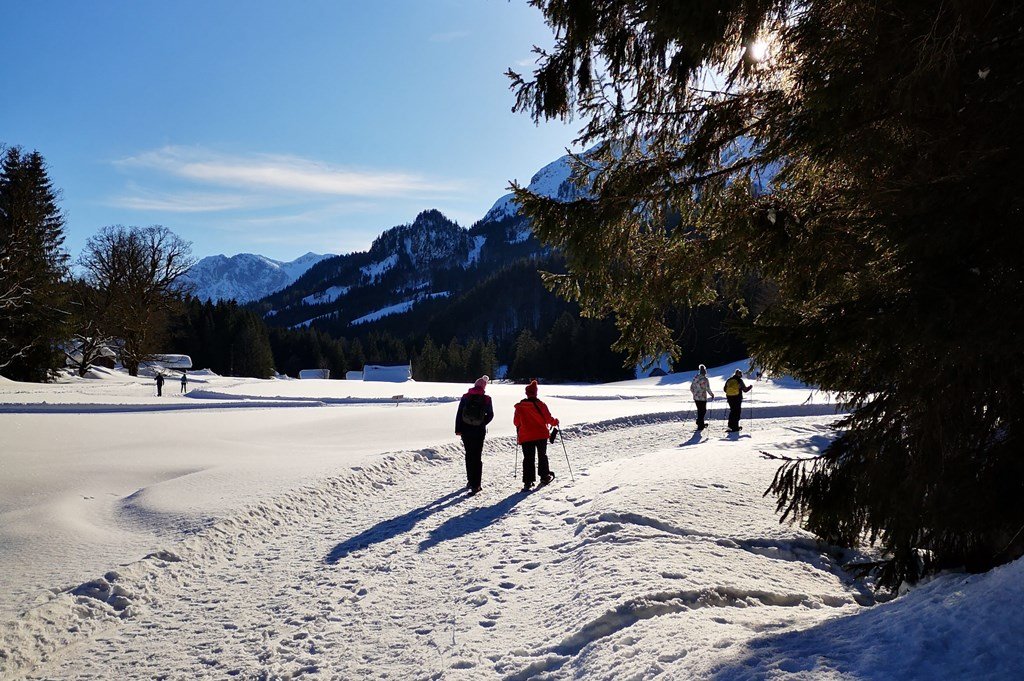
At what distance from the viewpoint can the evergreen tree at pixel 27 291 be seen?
30350 mm

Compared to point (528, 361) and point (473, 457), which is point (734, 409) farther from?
point (528, 361)

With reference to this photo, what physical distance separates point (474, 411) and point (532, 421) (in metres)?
1.07

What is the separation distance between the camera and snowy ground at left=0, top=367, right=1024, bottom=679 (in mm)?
3225

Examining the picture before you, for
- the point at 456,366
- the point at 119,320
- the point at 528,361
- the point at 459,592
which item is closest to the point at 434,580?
the point at 459,592

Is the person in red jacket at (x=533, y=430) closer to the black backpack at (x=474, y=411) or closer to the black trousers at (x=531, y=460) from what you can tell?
the black trousers at (x=531, y=460)

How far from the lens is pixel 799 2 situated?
4508mm

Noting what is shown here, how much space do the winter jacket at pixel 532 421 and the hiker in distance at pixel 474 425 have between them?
61cm

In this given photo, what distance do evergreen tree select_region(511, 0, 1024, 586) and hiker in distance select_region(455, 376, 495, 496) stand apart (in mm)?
3624

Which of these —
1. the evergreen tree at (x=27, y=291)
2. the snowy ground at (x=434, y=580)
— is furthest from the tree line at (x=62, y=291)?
the snowy ground at (x=434, y=580)

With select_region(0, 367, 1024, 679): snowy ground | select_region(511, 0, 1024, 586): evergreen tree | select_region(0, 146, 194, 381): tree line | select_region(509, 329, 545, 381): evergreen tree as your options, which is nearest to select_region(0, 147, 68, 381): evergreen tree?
select_region(0, 146, 194, 381): tree line

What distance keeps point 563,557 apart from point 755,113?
183 inches

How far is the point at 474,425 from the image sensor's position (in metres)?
9.35

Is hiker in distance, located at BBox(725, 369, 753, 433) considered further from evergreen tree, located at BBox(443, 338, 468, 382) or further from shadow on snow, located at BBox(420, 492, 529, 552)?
evergreen tree, located at BBox(443, 338, 468, 382)

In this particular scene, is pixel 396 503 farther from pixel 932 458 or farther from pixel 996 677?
pixel 996 677
